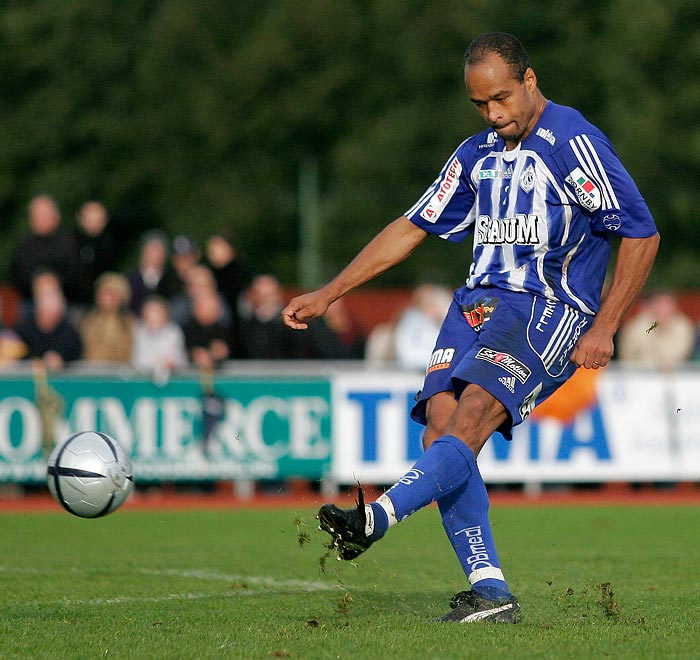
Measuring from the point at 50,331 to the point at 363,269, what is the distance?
329 inches

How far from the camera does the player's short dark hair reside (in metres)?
5.91

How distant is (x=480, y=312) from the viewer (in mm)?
6207

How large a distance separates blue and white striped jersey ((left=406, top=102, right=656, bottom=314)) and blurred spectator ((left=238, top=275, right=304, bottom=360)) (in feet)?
28.1

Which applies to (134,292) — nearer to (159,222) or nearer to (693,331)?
(693,331)

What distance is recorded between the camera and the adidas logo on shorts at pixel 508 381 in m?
5.95

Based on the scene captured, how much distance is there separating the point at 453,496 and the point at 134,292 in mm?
9578

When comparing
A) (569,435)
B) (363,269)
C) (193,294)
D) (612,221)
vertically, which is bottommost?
(569,435)

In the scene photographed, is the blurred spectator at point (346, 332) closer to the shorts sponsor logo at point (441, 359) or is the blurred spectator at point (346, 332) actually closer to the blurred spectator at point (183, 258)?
the blurred spectator at point (183, 258)

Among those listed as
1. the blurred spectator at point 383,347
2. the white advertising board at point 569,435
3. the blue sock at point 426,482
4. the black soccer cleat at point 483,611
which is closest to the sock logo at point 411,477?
the blue sock at point 426,482

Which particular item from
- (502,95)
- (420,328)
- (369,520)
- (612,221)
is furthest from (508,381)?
(420,328)

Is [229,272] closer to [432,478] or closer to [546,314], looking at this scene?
[546,314]

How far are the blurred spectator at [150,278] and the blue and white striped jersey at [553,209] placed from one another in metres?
9.27

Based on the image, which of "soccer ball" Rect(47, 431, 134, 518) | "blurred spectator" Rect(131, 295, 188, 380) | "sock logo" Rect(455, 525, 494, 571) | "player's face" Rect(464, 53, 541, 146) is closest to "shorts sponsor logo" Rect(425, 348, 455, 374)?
"sock logo" Rect(455, 525, 494, 571)

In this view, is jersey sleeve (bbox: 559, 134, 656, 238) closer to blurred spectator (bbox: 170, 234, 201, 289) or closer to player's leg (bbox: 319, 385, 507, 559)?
player's leg (bbox: 319, 385, 507, 559)
